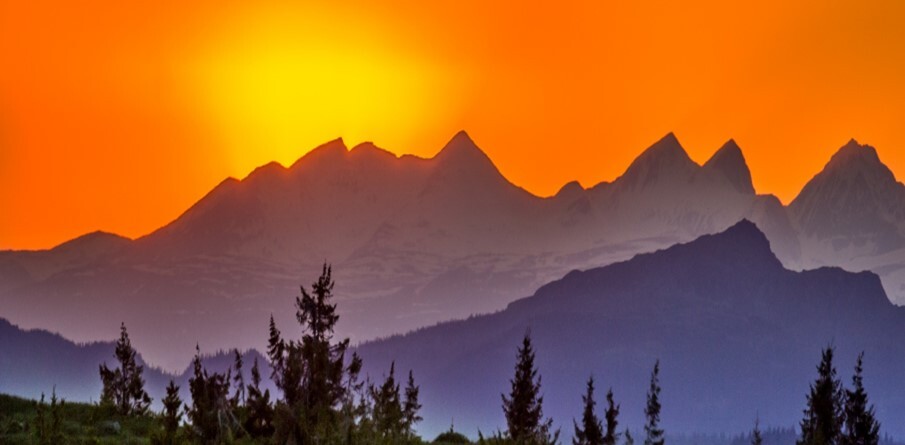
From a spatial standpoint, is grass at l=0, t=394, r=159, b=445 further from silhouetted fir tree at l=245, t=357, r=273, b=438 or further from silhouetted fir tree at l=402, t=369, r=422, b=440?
silhouetted fir tree at l=402, t=369, r=422, b=440

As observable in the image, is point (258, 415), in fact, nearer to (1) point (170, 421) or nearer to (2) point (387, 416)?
(1) point (170, 421)

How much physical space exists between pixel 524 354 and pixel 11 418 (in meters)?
75.2

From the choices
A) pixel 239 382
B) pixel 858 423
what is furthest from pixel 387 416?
pixel 858 423

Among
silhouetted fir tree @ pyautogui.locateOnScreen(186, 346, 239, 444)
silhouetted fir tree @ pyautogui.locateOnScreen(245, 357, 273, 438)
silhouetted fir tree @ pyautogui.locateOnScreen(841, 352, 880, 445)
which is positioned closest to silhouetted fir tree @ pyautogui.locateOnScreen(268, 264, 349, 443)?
silhouetted fir tree @ pyautogui.locateOnScreen(245, 357, 273, 438)

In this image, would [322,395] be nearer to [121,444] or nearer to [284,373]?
[284,373]

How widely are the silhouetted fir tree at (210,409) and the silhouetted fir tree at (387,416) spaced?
4.52m

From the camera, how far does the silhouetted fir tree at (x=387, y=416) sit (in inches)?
1686

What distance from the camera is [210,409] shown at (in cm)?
4162

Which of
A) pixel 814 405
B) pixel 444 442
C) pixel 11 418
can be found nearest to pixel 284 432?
pixel 11 418

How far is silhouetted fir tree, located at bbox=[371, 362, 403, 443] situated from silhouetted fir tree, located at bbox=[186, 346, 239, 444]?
4.52 m

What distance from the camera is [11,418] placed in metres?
55.7

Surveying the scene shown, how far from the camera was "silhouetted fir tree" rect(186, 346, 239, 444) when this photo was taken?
41.3m

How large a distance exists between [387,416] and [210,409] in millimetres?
25253

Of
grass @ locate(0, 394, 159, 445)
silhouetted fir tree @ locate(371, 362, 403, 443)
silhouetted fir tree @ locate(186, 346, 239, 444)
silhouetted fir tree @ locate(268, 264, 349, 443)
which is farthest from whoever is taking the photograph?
grass @ locate(0, 394, 159, 445)
